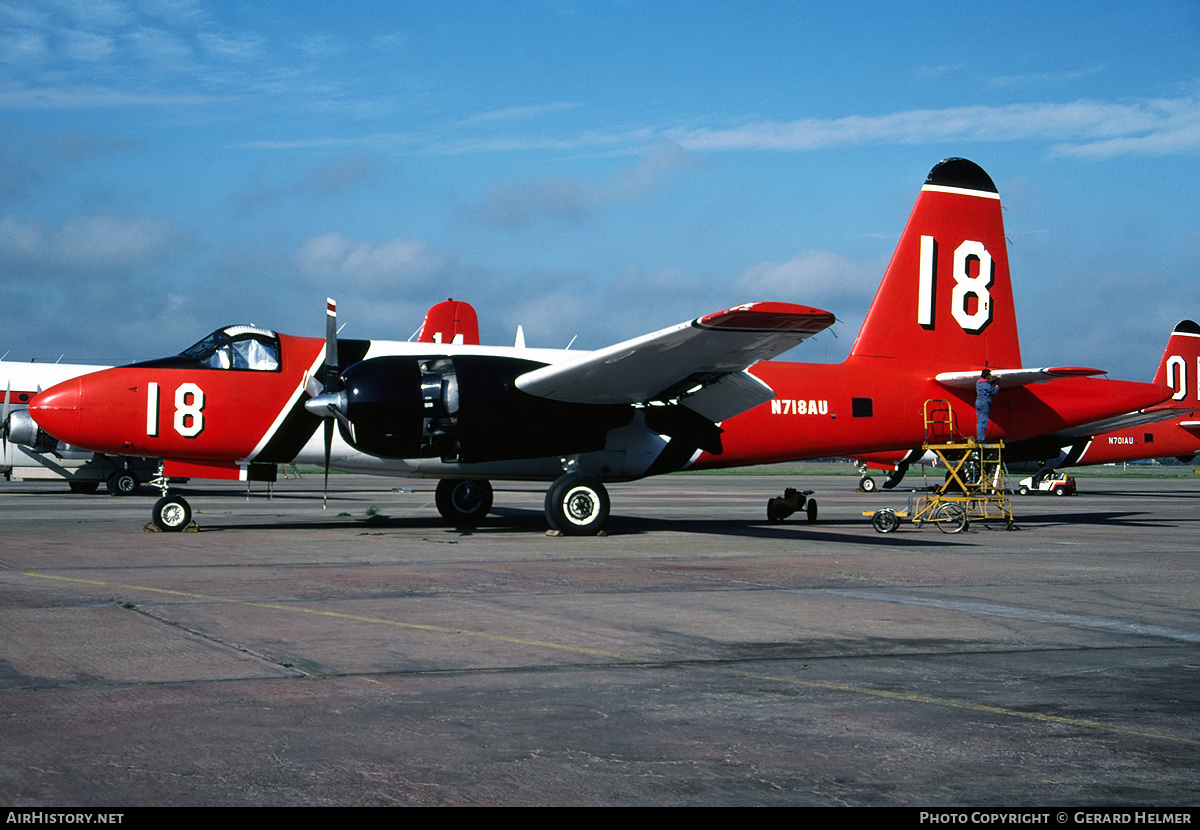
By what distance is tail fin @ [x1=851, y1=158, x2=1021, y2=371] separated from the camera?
24016 mm

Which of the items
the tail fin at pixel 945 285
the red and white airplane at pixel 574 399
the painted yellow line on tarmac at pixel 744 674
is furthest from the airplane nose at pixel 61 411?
the tail fin at pixel 945 285

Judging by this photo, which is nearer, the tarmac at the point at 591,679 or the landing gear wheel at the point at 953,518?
the tarmac at the point at 591,679

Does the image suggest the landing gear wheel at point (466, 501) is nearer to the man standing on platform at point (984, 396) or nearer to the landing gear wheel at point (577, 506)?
the landing gear wheel at point (577, 506)

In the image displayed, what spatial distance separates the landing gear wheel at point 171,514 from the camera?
19375 millimetres

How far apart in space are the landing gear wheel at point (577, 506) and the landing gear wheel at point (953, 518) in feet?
25.4

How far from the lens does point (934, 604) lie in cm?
1117

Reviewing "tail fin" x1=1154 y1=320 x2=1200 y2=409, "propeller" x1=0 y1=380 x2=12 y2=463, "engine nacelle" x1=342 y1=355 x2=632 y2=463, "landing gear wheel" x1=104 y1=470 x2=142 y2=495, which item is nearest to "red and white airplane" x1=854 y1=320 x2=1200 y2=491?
"tail fin" x1=1154 y1=320 x2=1200 y2=409

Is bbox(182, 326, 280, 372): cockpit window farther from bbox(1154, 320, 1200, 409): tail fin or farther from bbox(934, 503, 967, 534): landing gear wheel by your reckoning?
bbox(1154, 320, 1200, 409): tail fin

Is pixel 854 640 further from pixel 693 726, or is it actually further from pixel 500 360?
pixel 500 360

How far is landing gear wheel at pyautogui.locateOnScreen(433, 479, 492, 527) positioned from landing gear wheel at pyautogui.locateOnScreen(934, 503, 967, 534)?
972 centimetres

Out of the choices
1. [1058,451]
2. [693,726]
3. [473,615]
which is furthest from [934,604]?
[1058,451]

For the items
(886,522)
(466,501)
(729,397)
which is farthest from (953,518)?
(466,501)

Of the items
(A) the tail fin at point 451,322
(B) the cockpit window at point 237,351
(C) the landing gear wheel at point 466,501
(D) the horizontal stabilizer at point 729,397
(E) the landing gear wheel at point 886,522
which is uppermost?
(A) the tail fin at point 451,322
